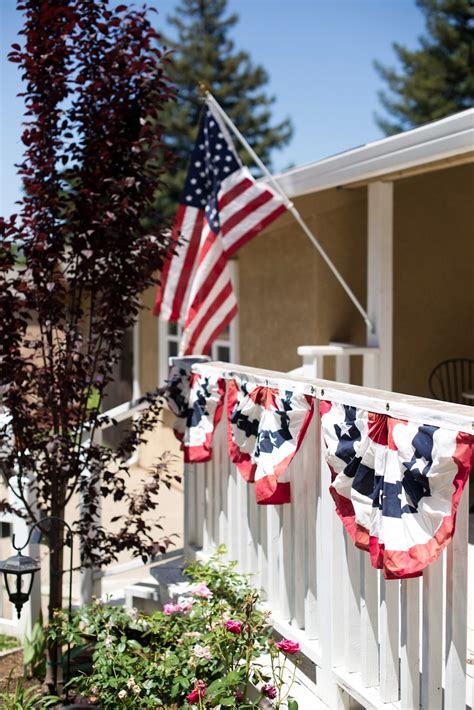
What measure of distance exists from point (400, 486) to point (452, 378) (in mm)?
4498

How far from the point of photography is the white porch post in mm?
5859

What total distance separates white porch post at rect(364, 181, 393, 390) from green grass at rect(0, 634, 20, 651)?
292 cm

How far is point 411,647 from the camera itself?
2295 mm

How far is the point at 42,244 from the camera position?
13.7 ft

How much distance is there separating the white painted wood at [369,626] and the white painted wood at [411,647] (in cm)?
24

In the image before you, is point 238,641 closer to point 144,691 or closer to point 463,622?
point 144,691

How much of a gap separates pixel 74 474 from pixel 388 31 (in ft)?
90.7

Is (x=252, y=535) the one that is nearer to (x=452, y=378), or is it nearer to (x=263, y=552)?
(x=263, y=552)

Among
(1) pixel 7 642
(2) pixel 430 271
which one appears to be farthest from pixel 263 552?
(2) pixel 430 271

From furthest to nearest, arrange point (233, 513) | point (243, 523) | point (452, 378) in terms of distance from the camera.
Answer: point (452, 378) < point (233, 513) < point (243, 523)

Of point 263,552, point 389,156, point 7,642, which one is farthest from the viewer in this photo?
point 389,156

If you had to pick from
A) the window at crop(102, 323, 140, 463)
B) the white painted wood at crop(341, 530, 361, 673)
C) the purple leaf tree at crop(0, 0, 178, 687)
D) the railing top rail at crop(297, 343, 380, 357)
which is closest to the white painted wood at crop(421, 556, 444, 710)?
the white painted wood at crop(341, 530, 361, 673)

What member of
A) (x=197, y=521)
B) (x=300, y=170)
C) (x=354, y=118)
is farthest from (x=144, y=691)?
(x=354, y=118)

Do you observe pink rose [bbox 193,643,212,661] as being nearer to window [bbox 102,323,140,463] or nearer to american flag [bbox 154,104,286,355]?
american flag [bbox 154,104,286,355]
